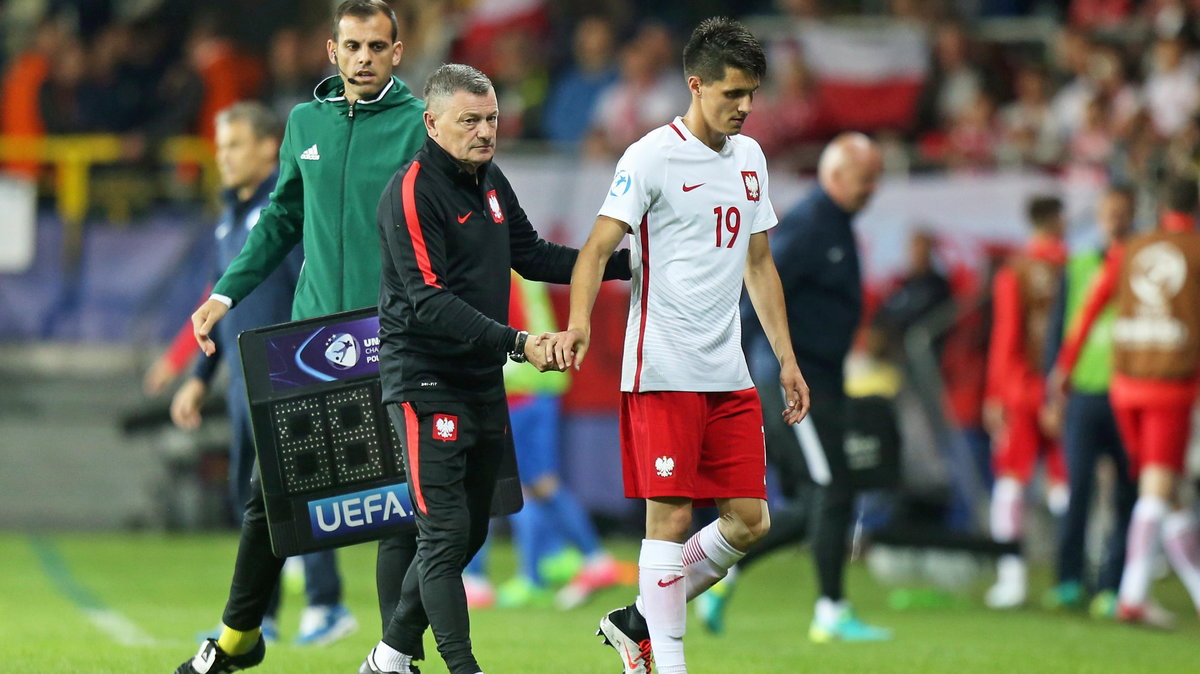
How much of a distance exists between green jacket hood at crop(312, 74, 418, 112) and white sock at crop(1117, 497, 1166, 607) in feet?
18.8

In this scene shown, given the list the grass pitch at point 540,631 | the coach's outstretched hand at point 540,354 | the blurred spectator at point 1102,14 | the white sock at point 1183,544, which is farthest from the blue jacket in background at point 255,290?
the blurred spectator at point 1102,14

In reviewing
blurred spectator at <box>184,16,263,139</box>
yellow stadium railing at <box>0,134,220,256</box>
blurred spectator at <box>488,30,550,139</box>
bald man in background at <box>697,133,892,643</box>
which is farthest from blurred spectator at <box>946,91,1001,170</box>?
blurred spectator at <box>184,16,263,139</box>

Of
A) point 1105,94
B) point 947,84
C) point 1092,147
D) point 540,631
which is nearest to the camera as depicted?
point 540,631

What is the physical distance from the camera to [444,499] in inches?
235

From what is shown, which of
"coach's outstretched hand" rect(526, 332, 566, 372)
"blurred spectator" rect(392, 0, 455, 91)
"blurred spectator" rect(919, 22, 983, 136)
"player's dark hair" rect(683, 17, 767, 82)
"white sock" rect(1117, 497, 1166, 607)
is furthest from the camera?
"blurred spectator" rect(392, 0, 455, 91)

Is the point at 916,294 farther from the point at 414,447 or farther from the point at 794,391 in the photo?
the point at 414,447

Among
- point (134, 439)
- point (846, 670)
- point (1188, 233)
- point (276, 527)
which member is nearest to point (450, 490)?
point (276, 527)

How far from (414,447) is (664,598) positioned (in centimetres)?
109

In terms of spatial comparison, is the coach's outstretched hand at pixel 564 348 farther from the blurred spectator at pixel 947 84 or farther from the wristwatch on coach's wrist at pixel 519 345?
the blurred spectator at pixel 947 84

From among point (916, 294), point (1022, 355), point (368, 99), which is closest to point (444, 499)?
point (368, 99)

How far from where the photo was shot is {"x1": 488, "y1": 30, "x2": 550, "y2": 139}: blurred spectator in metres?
16.8

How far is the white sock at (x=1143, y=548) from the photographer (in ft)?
33.8

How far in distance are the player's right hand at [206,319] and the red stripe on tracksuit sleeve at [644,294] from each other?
1506 millimetres

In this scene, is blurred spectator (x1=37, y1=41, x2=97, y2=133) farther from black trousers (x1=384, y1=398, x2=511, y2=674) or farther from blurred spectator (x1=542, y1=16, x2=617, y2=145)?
black trousers (x1=384, y1=398, x2=511, y2=674)
